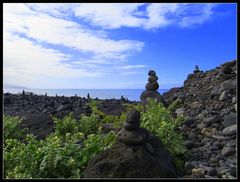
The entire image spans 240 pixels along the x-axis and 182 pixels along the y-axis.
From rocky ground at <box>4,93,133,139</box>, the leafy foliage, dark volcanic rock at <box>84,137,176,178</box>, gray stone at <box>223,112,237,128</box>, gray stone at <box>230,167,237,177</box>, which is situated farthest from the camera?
rocky ground at <box>4,93,133,139</box>

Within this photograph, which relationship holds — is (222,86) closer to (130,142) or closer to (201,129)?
(201,129)

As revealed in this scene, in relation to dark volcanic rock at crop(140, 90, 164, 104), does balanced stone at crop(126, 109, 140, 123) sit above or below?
below

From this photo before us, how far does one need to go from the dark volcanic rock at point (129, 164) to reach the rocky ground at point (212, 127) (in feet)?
2.71

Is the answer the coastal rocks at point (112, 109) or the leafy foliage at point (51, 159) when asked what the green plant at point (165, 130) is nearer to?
the leafy foliage at point (51, 159)

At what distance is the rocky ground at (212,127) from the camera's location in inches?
318

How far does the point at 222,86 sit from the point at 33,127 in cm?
728

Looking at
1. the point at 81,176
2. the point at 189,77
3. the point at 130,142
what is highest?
the point at 189,77

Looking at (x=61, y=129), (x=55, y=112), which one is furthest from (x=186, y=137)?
(x=55, y=112)

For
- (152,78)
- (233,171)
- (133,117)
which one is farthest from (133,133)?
(152,78)

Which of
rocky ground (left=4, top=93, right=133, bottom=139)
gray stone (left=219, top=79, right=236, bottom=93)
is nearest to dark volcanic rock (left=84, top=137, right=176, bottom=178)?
rocky ground (left=4, top=93, right=133, bottom=139)

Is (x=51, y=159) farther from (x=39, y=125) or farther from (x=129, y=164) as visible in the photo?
(x=39, y=125)

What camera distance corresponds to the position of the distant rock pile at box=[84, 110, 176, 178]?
695 centimetres

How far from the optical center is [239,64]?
22.4 feet

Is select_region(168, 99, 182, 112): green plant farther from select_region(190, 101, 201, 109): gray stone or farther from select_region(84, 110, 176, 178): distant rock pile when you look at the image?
select_region(84, 110, 176, 178): distant rock pile
